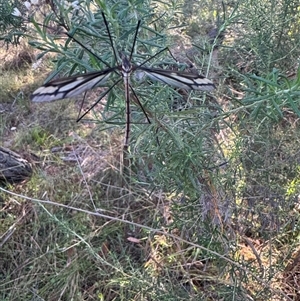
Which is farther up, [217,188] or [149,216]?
[217,188]

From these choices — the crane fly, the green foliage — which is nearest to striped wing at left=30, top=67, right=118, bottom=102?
the crane fly

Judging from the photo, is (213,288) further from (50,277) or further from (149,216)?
(50,277)

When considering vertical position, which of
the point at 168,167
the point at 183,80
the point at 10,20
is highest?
the point at 10,20

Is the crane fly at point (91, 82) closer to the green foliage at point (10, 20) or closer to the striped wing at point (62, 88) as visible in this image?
the striped wing at point (62, 88)

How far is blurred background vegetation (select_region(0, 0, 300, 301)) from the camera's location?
119 cm

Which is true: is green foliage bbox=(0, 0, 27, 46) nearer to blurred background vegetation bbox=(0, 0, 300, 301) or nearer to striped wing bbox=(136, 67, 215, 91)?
blurred background vegetation bbox=(0, 0, 300, 301)

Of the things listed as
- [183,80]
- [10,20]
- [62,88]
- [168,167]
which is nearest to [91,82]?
[62,88]

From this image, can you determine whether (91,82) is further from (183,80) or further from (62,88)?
(183,80)

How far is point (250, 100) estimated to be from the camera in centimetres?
105

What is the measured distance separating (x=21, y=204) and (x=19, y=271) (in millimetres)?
382

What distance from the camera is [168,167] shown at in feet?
4.30

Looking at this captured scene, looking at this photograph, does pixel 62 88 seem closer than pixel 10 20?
Yes

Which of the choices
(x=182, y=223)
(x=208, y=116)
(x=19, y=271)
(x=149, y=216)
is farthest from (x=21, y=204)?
(x=208, y=116)

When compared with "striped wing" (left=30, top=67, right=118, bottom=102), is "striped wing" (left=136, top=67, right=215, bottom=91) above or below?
below
